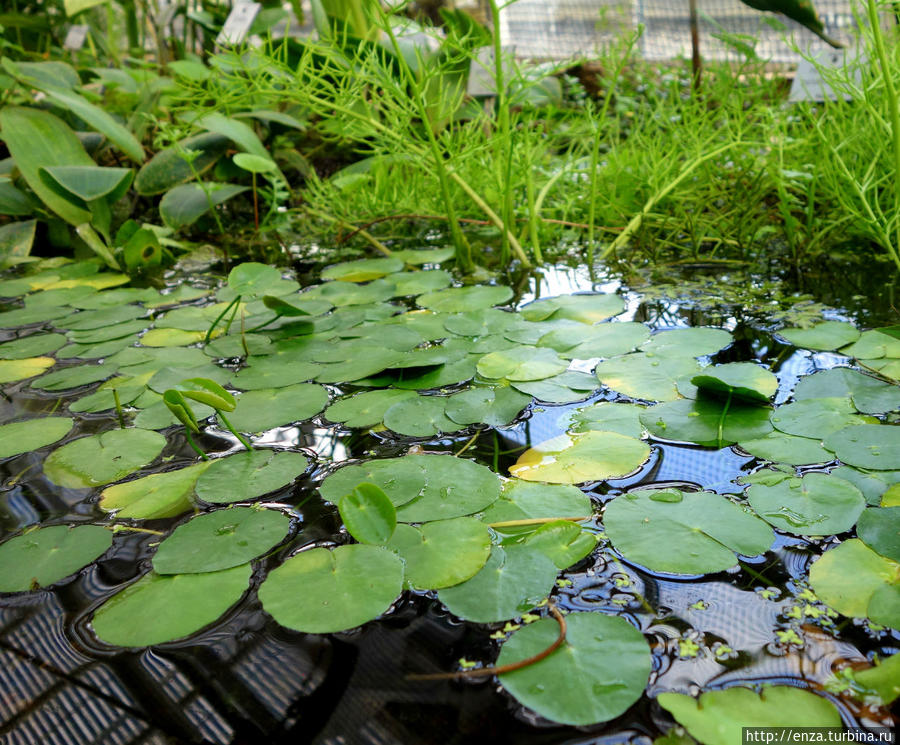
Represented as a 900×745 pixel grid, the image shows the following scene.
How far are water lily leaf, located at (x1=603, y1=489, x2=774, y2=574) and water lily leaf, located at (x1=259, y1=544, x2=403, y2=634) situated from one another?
200 millimetres

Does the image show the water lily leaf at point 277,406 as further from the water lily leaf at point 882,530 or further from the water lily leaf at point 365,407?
the water lily leaf at point 882,530

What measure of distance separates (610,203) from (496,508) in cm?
108

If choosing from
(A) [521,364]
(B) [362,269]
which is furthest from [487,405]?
(B) [362,269]

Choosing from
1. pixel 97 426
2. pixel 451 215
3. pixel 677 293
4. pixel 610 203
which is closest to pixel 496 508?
pixel 97 426

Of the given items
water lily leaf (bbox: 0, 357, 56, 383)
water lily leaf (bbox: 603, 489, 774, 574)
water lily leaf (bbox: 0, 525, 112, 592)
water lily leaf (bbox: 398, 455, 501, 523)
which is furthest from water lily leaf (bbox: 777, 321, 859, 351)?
water lily leaf (bbox: 0, 357, 56, 383)

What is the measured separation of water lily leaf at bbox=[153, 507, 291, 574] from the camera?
57cm

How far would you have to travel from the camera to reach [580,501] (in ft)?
2.08

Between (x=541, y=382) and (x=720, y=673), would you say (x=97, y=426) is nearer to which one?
(x=541, y=382)

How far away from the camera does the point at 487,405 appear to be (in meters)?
0.84

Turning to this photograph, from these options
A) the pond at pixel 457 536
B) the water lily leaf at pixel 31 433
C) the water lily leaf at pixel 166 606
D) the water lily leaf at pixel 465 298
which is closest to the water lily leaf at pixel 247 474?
the pond at pixel 457 536

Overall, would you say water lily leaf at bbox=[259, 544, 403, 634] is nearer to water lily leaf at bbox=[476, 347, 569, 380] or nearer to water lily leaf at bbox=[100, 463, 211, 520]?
water lily leaf at bbox=[100, 463, 211, 520]

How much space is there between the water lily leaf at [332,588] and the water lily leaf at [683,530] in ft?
0.65

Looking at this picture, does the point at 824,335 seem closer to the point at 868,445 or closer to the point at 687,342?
the point at 687,342

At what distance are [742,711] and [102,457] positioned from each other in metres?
0.69
